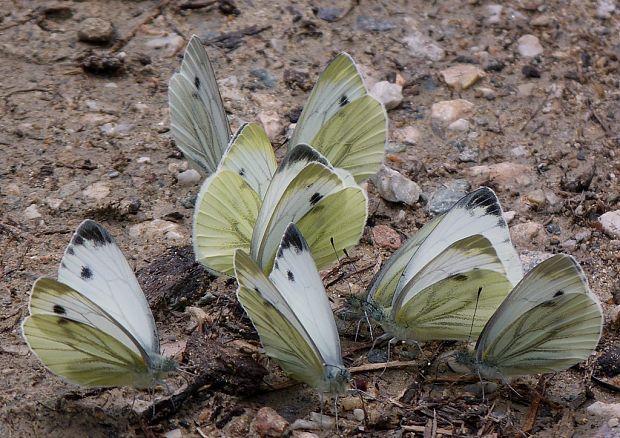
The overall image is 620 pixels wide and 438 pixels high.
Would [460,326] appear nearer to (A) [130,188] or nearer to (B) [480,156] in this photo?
(B) [480,156]

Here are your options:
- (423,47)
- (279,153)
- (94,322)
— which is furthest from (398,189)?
(94,322)

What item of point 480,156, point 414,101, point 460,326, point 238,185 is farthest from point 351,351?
point 414,101

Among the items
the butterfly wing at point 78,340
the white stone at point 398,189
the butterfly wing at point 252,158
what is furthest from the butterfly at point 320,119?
the butterfly wing at point 78,340

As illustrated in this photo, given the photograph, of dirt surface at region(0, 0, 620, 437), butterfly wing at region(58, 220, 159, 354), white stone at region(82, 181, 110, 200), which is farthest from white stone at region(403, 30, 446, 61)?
butterfly wing at region(58, 220, 159, 354)

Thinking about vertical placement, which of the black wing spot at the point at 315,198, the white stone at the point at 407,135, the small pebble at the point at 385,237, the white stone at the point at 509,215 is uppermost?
the black wing spot at the point at 315,198

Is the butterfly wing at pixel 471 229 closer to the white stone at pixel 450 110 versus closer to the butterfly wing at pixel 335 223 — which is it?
Result: the butterfly wing at pixel 335 223

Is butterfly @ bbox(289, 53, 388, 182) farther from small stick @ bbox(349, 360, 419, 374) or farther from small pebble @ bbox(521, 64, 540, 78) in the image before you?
small pebble @ bbox(521, 64, 540, 78)

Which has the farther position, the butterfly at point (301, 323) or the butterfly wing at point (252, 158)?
the butterfly wing at point (252, 158)
